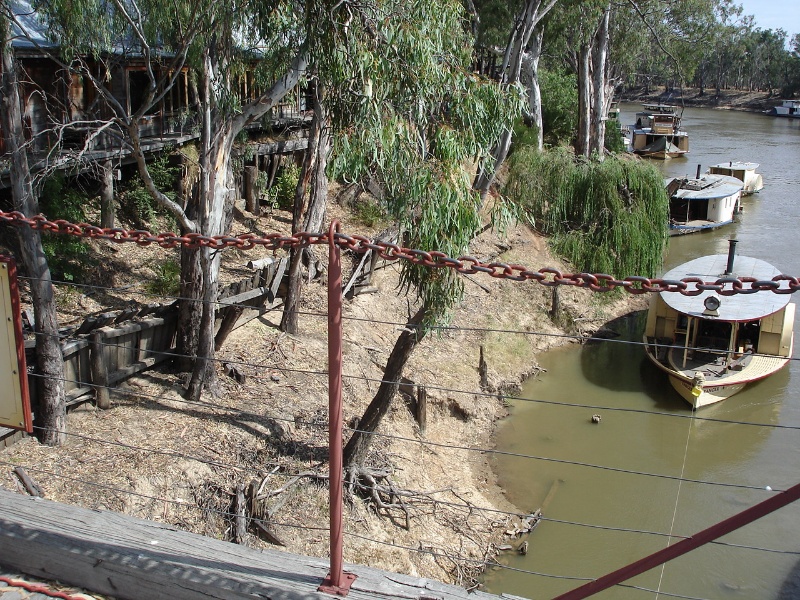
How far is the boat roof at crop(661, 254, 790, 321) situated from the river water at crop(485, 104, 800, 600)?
5.83 feet

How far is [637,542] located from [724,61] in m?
82.4

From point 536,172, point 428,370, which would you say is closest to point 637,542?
point 428,370

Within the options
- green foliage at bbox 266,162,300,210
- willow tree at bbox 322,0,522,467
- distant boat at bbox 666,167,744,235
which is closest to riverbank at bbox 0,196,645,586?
willow tree at bbox 322,0,522,467

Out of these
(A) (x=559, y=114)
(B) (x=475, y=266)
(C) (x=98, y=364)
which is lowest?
(C) (x=98, y=364)

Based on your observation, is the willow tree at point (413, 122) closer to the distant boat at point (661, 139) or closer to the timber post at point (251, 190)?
the timber post at point (251, 190)

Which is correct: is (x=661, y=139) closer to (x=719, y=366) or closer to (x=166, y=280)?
(x=719, y=366)

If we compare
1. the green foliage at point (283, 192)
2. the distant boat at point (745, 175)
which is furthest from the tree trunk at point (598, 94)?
the green foliage at point (283, 192)

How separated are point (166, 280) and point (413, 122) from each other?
19.9 ft

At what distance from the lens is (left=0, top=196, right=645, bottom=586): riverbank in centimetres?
910

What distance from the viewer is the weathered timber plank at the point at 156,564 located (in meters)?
3.64

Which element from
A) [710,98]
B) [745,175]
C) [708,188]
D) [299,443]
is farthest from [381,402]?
[710,98]

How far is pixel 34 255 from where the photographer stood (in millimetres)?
8930

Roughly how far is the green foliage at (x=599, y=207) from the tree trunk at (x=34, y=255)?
45.4 ft

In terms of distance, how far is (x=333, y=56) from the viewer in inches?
378
